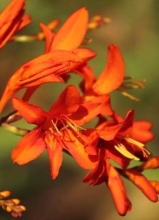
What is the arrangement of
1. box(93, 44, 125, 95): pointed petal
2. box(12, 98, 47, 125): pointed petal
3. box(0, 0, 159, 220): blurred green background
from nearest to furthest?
box(12, 98, 47, 125): pointed petal → box(93, 44, 125, 95): pointed petal → box(0, 0, 159, 220): blurred green background

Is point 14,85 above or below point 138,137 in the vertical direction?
above

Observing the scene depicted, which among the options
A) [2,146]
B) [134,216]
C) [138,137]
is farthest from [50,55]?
[134,216]

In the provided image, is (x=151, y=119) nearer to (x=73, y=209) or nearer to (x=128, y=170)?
(x=73, y=209)

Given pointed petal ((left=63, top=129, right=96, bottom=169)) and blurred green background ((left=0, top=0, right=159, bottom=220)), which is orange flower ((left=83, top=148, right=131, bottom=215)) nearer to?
pointed petal ((left=63, top=129, right=96, bottom=169))

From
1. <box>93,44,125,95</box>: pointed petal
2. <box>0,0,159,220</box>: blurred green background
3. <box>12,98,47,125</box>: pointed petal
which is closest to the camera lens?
<box>12,98,47,125</box>: pointed petal

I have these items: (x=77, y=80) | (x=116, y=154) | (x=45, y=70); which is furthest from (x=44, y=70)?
(x=77, y=80)

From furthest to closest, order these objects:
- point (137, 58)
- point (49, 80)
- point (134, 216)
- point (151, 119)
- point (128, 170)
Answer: point (137, 58), point (151, 119), point (134, 216), point (128, 170), point (49, 80)

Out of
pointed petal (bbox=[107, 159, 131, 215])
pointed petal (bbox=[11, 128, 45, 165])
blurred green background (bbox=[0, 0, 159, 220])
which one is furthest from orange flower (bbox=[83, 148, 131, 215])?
blurred green background (bbox=[0, 0, 159, 220])
